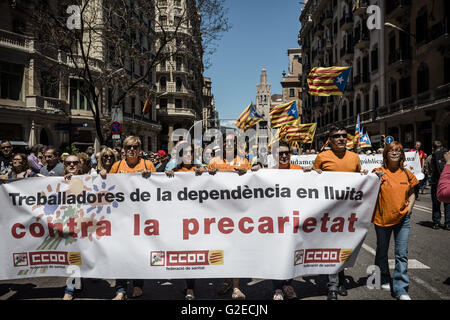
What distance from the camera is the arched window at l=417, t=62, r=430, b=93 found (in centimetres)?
2226

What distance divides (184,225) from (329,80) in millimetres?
10327

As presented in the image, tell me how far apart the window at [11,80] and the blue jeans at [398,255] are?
903 inches

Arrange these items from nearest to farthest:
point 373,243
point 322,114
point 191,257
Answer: point 191,257
point 373,243
point 322,114

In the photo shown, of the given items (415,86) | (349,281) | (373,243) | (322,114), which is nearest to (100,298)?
(349,281)

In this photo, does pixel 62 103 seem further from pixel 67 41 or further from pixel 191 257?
pixel 191 257

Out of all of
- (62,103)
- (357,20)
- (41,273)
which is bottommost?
(41,273)

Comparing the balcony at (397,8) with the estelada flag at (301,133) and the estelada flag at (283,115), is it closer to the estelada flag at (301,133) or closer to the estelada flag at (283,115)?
the estelada flag at (301,133)

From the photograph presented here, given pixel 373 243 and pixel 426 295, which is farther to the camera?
pixel 373 243

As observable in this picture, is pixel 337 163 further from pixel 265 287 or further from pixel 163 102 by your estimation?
pixel 163 102

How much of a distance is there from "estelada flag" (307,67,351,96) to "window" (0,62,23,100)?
18206mm

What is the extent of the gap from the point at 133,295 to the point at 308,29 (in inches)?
2226

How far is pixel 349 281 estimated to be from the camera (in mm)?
4629

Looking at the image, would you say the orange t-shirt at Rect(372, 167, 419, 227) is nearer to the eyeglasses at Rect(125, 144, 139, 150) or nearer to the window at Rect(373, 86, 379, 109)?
the eyeglasses at Rect(125, 144, 139, 150)
